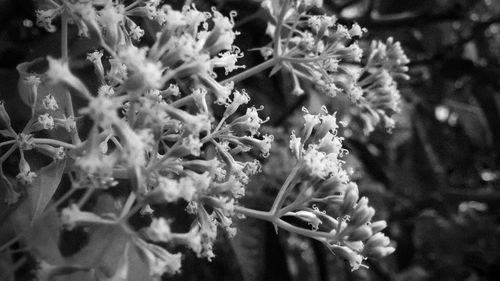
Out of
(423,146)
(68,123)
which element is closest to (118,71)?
(68,123)

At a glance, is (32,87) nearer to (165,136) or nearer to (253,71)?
(165,136)

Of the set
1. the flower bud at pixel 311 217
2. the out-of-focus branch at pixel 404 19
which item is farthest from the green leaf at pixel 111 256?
the out-of-focus branch at pixel 404 19

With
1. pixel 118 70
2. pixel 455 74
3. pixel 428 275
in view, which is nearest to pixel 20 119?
pixel 118 70

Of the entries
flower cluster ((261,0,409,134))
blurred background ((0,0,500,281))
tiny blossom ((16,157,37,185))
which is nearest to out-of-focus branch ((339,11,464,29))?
blurred background ((0,0,500,281))

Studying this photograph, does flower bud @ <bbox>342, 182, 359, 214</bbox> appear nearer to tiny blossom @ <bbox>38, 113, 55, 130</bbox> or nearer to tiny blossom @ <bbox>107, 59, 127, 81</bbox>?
tiny blossom @ <bbox>107, 59, 127, 81</bbox>

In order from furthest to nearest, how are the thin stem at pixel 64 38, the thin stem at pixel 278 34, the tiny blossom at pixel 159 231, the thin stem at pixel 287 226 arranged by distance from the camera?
the thin stem at pixel 278 34, the thin stem at pixel 287 226, the thin stem at pixel 64 38, the tiny blossom at pixel 159 231

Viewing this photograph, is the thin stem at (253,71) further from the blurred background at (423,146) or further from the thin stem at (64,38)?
the blurred background at (423,146)

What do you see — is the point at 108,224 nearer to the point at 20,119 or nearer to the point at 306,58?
the point at 20,119
